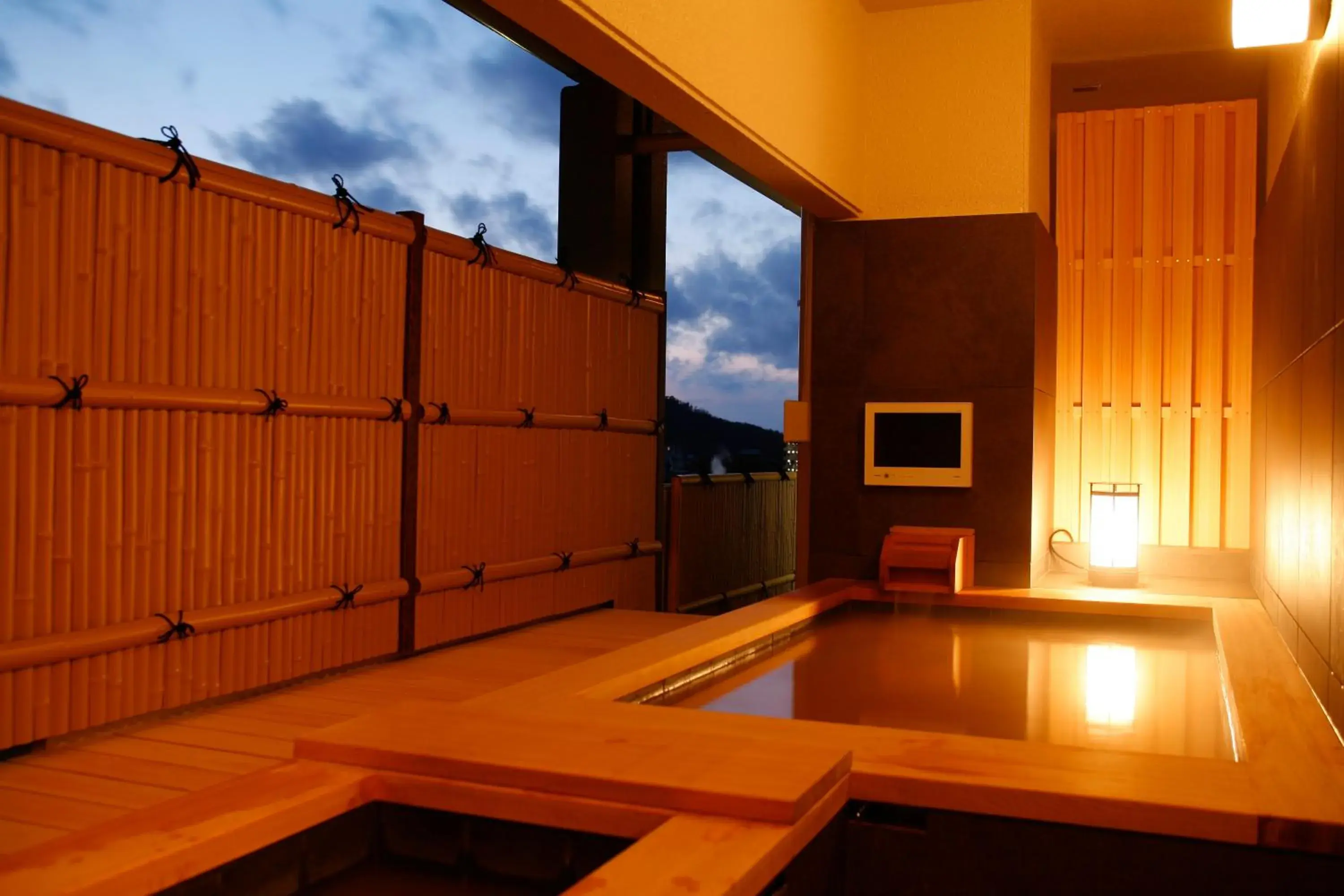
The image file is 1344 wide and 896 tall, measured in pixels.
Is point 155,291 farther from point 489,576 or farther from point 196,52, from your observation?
point 196,52

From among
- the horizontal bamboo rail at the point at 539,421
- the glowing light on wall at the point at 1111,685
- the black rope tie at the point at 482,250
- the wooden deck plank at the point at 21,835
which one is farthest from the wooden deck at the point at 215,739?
the glowing light on wall at the point at 1111,685

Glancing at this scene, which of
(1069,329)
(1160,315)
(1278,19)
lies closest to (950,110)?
(1069,329)

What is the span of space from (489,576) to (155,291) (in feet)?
7.10

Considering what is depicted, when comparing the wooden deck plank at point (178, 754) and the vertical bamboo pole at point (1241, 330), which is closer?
the wooden deck plank at point (178, 754)

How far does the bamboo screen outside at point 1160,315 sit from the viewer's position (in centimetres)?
525

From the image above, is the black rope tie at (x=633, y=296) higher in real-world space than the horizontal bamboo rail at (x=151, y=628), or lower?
higher

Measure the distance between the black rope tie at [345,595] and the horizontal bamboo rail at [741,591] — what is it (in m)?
2.80

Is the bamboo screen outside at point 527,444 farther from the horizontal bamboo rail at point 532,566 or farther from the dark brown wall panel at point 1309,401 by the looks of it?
the dark brown wall panel at point 1309,401

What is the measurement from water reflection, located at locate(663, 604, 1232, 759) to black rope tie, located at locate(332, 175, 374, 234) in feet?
7.73

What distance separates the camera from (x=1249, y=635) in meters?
3.64

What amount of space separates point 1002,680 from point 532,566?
2.88 meters

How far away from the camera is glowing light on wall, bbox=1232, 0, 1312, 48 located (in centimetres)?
298

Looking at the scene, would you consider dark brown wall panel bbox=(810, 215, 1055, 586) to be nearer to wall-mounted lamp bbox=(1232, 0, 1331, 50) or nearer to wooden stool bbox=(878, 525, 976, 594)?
wooden stool bbox=(878, 525, 976, 594)

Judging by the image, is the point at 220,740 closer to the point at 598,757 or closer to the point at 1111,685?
the point at 598,757
